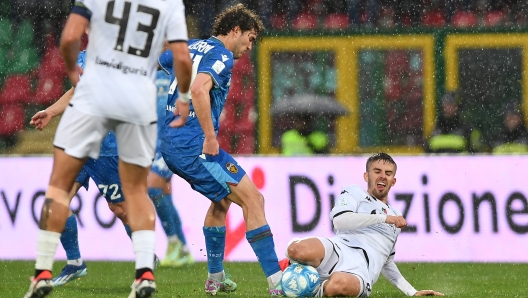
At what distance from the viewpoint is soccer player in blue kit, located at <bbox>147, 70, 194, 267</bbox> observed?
906 centimetres

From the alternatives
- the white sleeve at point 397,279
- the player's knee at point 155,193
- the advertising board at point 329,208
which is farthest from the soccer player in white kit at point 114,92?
the advertising board at point 329,208

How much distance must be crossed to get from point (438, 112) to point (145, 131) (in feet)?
30.8

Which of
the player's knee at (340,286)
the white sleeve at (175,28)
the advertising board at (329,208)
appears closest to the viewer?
the white sleeve at (175,28)

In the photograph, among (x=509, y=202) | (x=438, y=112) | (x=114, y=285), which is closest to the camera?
(x=114, y=285)

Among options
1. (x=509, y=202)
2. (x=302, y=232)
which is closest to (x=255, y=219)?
(x=302, y=232)

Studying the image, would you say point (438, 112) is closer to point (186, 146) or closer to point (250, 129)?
point (250, 129)

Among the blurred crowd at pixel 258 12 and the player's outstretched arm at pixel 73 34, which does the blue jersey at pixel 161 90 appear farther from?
the blurred crowd at pixel 258 12

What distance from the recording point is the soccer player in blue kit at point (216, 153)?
20.6ft

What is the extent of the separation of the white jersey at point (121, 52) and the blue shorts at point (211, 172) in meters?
1.40

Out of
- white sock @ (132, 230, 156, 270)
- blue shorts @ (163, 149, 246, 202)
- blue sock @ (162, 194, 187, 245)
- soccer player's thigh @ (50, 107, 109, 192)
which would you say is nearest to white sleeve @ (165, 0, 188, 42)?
soccer player's thigh @ (50, 107, 109, 192)

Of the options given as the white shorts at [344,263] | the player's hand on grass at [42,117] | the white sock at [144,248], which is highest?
the player's hand on grass at [42,117]

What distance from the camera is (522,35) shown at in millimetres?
14266

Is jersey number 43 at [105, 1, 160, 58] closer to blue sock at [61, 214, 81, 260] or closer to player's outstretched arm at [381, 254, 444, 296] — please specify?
player's outstretched arm at [381, 254, 444, 296]

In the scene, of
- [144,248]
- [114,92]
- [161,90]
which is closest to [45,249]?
[144,248]
